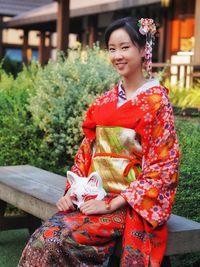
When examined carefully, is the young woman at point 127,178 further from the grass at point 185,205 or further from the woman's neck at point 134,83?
the grass at point 185,205

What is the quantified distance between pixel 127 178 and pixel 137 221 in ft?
0.84

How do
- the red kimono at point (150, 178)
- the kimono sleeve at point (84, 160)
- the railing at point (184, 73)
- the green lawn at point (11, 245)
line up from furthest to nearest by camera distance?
the railing at point (184, 73), the green lawn at point (11, 245), the kimono sleeve at point (84, 160), the red kimono at point (150, 178)

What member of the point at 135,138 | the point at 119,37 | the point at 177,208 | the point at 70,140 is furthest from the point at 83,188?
the point at 70,140

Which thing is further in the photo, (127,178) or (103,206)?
(127,178)

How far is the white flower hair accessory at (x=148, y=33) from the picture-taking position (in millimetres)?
3221

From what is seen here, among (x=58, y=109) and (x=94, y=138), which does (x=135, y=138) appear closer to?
(x=94, y=138)

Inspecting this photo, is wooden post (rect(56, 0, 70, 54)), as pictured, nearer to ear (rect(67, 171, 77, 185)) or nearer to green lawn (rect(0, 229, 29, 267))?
green lawn (rect(0, 229, 29, 267))

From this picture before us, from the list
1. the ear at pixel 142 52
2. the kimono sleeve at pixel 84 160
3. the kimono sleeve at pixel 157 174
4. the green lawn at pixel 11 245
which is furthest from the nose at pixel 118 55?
the green lawn at pixel 11 245

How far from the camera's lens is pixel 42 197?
12.8 feet

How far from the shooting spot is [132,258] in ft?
9.66

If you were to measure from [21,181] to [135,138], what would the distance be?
5.15 ft

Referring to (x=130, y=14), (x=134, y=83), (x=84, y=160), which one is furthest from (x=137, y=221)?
(x=130, y=14)

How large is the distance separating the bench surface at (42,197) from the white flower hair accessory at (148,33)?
2.63 ft

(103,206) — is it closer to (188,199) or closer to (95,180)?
(95,180)
